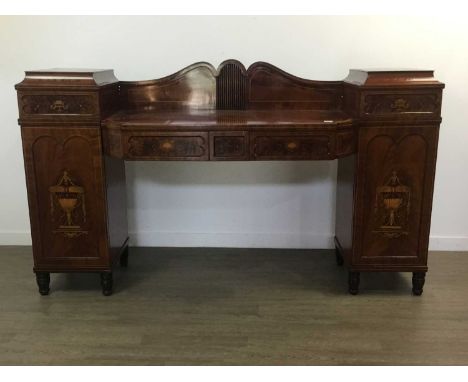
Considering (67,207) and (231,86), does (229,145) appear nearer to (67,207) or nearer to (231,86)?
(231,86)

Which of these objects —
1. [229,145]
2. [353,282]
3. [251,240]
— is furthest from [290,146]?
[251,240]

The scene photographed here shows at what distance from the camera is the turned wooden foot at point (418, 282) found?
2.45 metres

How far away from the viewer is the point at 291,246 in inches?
120

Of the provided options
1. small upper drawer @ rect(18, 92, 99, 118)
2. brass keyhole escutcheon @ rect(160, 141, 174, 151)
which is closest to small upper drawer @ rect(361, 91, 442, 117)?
brass keyhole escutcheon @ rect(160, 141, 174, 151)

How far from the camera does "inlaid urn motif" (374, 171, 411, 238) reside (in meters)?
2.35

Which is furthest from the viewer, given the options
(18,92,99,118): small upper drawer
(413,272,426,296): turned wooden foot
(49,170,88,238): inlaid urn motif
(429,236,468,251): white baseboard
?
(429,236,468,251): white baseboard

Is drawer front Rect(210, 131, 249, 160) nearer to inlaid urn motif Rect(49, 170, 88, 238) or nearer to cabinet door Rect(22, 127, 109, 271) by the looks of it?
cabinet door Rect(22, 127, 109, 271)

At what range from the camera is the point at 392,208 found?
7.80 ft

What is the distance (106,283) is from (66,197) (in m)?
0.49

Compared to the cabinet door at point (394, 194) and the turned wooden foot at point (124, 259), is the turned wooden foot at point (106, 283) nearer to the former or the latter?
the turned wooden foot at point (124, 259)

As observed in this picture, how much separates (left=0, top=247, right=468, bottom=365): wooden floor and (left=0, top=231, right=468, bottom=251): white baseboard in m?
0.11

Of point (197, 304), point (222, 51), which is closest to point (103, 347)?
point (197, 304)
